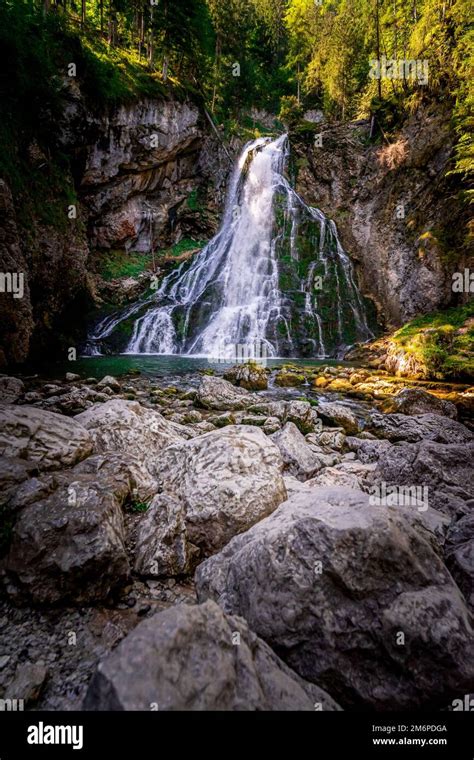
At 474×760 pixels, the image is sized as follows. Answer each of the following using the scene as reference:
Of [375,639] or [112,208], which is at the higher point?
[112,208]

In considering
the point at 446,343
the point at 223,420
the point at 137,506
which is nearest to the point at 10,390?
the point at 223,420

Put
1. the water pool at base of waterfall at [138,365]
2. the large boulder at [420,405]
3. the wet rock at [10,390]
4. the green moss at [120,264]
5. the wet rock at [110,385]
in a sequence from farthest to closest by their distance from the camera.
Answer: the green moss at [120,264]
the water pool at base of waterfall at [138,365]
the wet rock at [110,385]
the large boulder at [420,405]
the wet rock at [10,390]

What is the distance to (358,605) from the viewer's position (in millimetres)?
1854

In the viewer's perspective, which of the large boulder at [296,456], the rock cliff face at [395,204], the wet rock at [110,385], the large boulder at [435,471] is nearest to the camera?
the large boulder at [435,471]

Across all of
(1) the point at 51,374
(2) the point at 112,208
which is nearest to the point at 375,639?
(1) the point at 51,374

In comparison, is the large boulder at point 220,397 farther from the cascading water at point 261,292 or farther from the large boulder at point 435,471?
the cascading water at point 261,292

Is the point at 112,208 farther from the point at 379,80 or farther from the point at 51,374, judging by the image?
the point at 379,80

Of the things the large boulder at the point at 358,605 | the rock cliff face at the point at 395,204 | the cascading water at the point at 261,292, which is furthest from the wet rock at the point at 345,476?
the rock cliff face at the point at 395,204

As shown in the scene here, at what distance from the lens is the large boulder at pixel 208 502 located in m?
2.74

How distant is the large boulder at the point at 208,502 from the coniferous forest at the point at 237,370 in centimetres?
2

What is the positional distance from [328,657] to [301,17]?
4660cm

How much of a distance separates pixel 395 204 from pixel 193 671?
25.0 m

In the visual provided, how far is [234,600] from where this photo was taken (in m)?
2.15

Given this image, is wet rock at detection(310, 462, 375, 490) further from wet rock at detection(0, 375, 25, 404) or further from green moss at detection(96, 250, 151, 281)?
green moss at detection(96, 250, 151, 281)
